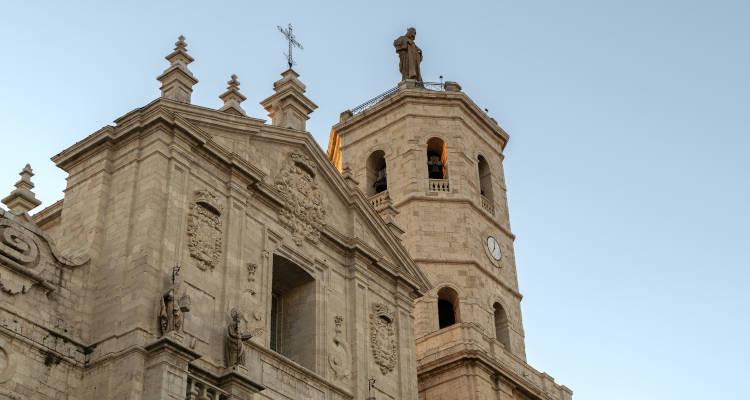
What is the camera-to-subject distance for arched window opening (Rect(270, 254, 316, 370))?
23953 millimetres

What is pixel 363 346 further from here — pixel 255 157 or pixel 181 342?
pixel 181 342

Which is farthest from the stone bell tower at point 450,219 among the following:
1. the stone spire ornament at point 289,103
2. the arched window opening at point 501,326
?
the stone spire ornament at point 289,103

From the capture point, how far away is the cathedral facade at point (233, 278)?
63.0ft

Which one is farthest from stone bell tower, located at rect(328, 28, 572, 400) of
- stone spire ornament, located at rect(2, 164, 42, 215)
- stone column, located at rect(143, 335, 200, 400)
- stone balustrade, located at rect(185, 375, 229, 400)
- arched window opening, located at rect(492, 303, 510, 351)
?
stone column, located at rect(143, 335, 200, 400)

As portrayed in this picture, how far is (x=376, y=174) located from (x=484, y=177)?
12.0ft

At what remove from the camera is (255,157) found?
24656 millimetres

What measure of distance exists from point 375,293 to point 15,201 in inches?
348

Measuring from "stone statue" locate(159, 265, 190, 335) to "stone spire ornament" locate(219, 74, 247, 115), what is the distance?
20.9 feet

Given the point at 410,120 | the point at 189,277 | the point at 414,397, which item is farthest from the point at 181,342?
the point at 410,120

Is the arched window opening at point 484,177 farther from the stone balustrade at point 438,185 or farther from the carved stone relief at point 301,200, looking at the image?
the carved stone relief at point 301,200

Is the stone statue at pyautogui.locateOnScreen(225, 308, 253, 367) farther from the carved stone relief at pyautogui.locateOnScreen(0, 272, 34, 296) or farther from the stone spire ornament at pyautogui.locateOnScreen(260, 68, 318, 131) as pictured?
the stone spire ornament at pyautogui.locateOnScreen(260, 68, 318, 131)

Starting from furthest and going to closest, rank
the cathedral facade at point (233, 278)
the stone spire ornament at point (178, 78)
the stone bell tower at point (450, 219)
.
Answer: the stone bell tower at point (450, 219) < the stone spire ornament at point (178, 78) < the cathedral facade at point (233, 278)

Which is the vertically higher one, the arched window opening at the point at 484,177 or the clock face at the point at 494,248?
the arched window opening at the point at 484,177

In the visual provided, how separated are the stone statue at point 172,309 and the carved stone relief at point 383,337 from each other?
652 cm
